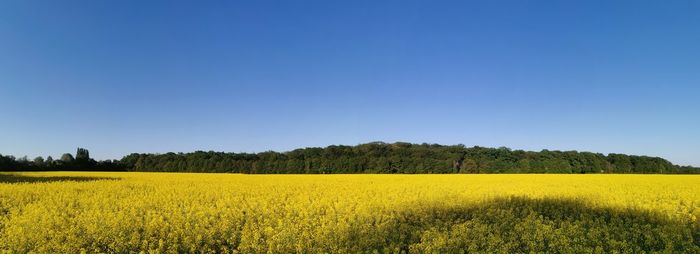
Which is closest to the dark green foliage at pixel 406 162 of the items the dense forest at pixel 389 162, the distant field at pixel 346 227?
the dense forest at pixel 389 162

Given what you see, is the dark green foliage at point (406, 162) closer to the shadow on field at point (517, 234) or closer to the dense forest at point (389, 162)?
the dense forest at point (389, 162)

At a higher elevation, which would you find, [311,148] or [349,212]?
[311,148]

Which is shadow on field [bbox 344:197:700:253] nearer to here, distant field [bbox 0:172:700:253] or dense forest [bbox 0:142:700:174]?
distant field [bbox 0:172:700:253]

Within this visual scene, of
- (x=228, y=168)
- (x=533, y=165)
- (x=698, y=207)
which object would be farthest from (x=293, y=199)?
(x=533, y=165)

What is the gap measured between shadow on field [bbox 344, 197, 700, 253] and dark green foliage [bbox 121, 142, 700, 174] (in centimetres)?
5205

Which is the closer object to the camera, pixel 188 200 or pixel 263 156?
pixel 188 200

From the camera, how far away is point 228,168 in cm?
6831

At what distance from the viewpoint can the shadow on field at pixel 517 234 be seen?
938cm

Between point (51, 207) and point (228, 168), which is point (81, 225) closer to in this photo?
point (51, 207)

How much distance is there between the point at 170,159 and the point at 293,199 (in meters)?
59.1

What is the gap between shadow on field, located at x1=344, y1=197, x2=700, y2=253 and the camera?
9.38 meters

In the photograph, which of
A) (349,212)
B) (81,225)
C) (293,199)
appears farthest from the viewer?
(293,199)

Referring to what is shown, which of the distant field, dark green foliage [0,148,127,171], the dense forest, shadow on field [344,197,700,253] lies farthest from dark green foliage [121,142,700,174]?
shadow on field [344,197,700,253]

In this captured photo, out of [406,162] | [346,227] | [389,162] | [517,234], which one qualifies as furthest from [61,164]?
[517,234]
